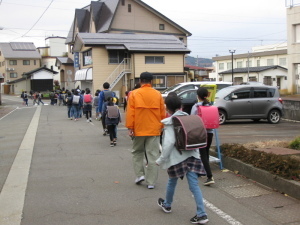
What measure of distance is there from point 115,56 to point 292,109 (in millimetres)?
19818

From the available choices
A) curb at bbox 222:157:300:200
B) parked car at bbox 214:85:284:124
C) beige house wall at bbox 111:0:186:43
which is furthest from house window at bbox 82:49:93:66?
curb at bbox 222:157:300:200

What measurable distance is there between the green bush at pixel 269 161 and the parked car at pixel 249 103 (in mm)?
8733

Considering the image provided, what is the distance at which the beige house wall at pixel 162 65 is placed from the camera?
110ft

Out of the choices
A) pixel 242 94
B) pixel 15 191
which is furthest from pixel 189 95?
pixel 15 191

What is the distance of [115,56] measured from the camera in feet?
112

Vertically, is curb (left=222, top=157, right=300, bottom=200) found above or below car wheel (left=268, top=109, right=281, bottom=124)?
below

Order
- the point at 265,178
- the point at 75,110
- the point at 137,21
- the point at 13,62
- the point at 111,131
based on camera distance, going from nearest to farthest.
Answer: the point at 265,178 < the point at 111,131 < the point at 75,110 < the point at 137,21 < the point at 13,62

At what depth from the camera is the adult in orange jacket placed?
584cm

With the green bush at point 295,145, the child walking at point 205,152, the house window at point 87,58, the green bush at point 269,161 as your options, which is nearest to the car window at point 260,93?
the green bush at point 295,145

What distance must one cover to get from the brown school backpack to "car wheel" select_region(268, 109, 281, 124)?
42.9 ft

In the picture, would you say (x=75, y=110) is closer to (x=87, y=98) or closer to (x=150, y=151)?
(x=87, y=98)

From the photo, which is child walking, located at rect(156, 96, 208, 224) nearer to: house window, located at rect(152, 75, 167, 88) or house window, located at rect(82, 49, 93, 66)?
house window, located at rect(152, 75, 167, 88)

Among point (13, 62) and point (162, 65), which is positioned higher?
point (13, 62)

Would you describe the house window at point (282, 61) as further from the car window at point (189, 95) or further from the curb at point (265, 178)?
the curb at point (265, 178)
